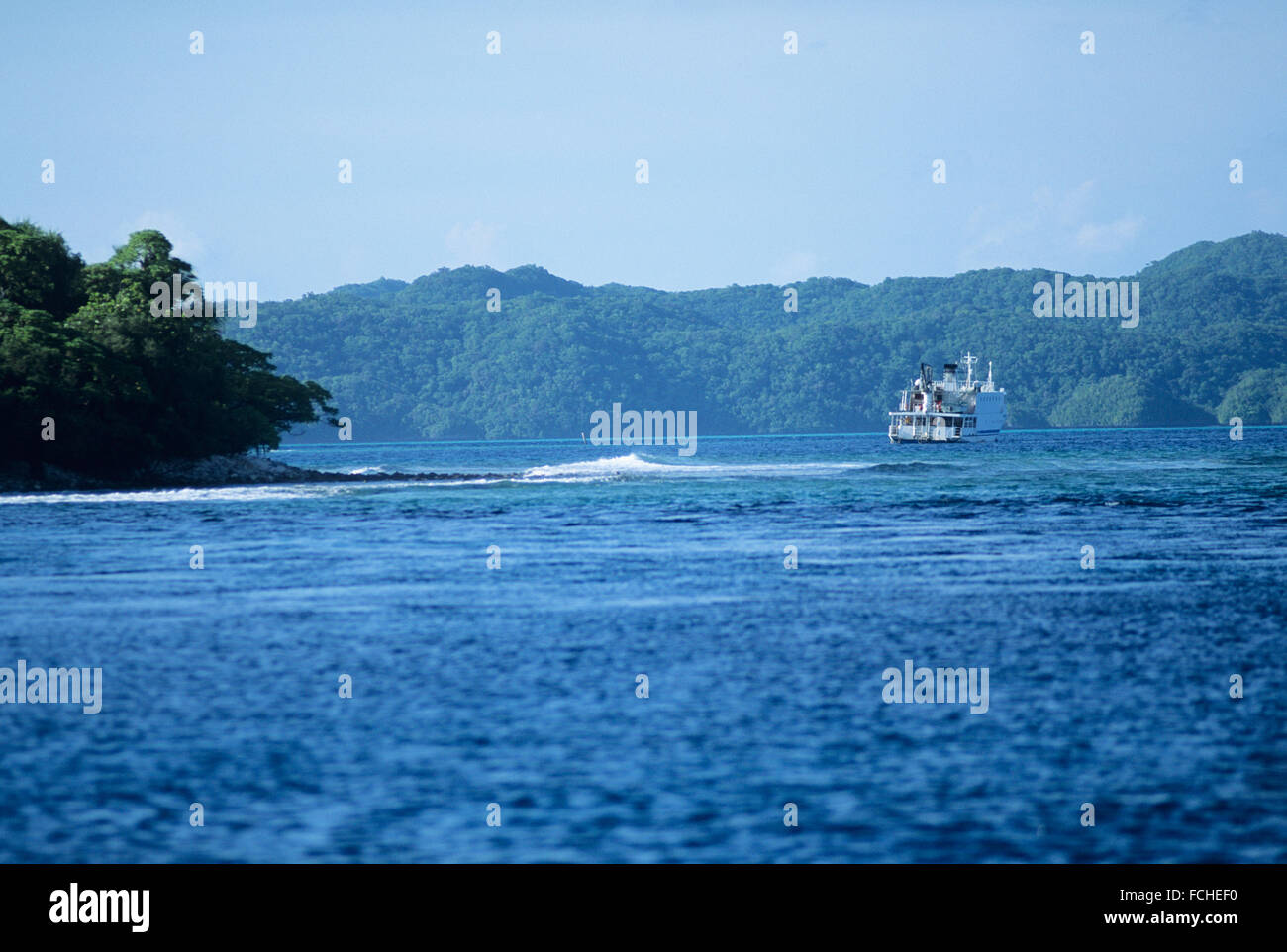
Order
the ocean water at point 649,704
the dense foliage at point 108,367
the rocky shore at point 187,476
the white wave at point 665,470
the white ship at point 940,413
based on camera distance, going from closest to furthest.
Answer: the ocean water at point 649,704
the dense foliage at point 108,367
the rocky shore at point 187,476
the white wave at point 665,470
the white ship at point 940,413

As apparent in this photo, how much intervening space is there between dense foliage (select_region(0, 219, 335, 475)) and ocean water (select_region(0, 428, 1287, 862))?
34703 mm

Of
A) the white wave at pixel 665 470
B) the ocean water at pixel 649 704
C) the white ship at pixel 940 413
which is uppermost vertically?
the white ship at pixel 940 413

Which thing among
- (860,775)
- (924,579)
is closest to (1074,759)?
(860,775)

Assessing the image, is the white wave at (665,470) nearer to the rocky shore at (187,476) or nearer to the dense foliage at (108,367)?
the rocky shore at (187,476)

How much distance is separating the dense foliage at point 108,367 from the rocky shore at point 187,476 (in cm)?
65

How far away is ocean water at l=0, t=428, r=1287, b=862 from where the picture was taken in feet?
47.2

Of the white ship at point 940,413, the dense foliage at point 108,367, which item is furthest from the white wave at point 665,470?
the white ship at point 940,413

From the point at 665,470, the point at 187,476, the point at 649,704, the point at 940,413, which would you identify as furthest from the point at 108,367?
the point at 940,413

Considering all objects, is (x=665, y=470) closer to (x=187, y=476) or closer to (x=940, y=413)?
(x=187, y=476)

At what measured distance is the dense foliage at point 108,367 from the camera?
77812mm

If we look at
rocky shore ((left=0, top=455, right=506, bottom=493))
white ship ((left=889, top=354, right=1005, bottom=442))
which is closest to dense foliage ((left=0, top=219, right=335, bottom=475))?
rocky shore ((left=0, top=455, right=506, bottom=493))

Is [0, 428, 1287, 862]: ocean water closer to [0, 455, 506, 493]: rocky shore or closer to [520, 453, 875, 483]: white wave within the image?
[0, 455, 506, 493]: rocky shore

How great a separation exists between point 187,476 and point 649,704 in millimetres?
75047
